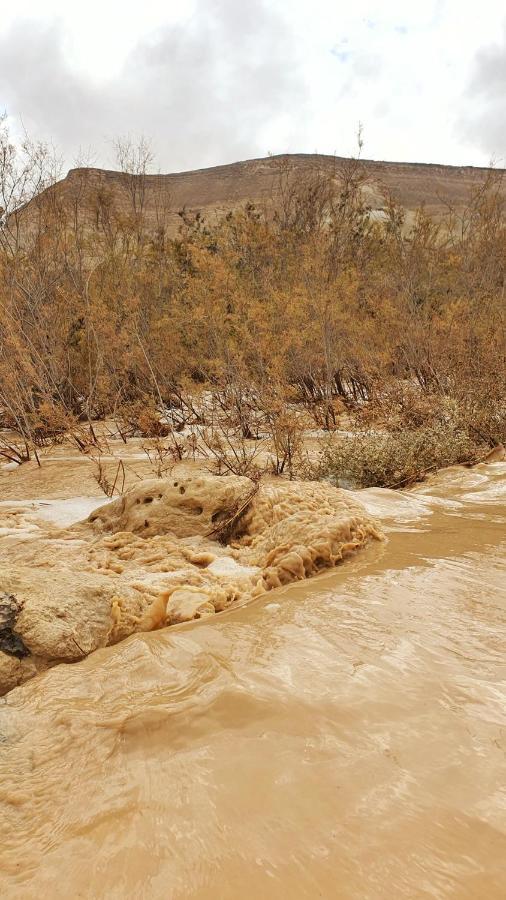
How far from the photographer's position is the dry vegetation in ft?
25.9

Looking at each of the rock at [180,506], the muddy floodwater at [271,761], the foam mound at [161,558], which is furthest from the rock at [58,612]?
the rock at [180,506]

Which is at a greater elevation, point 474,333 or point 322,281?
point 322,281

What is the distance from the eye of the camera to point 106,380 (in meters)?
11.7

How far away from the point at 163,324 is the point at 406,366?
582cm

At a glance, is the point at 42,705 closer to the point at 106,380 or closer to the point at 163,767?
the point at 163,767

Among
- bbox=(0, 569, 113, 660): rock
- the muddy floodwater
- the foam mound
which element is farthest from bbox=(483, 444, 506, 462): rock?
bbox=(0, 569, 113, 660): rock

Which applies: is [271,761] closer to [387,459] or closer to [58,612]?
[58,612]

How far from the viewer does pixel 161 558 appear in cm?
388

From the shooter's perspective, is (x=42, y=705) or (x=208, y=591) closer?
(x=42, y=705)

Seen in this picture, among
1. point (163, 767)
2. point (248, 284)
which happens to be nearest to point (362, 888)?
point (163, 767)

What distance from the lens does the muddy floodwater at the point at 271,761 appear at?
1.14 m

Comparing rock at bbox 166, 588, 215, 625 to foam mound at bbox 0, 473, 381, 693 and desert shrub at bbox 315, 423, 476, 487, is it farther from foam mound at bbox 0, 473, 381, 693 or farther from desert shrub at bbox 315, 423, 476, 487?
desert shrub at bbox 315, 423, 476, 487

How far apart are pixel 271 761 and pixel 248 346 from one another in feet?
28.0

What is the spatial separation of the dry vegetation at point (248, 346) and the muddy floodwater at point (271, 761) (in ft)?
13.2
